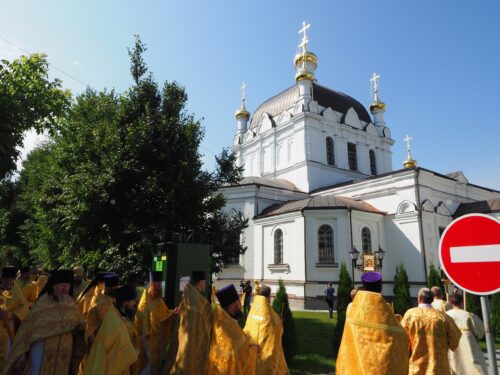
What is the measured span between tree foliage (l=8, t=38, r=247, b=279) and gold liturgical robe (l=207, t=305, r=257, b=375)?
5.51 m

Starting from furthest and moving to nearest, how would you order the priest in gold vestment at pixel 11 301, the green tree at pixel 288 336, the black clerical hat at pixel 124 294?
the green tree at pixel 288 336, the priest in gold vestment at pixel 11 301, the black clerical hat at pixel 124 294

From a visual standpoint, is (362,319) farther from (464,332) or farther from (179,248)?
(179,248)

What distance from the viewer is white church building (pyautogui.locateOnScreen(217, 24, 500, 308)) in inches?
877

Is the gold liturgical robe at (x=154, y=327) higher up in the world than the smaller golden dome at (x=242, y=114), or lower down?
lower down

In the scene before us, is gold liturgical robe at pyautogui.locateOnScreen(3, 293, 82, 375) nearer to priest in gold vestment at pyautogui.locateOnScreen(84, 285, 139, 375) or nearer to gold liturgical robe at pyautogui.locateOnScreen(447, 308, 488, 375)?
priest in gold vestment at pyautogui.locateOnScreen(84, 285, 139, 375)

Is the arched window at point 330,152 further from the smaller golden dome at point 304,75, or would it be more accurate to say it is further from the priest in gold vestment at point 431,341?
the priest in gold vestment at point 431,341

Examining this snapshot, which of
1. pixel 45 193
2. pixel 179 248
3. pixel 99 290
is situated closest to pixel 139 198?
pixel 179 248

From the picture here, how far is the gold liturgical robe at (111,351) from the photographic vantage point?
12.5ft

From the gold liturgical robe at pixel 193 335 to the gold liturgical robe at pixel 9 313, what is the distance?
278 cm

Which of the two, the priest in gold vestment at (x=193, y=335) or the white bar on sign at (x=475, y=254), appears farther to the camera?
the priest in gold vestment at (x=193, y=335)

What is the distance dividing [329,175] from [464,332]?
24561 mm

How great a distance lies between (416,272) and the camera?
22750 millimetres

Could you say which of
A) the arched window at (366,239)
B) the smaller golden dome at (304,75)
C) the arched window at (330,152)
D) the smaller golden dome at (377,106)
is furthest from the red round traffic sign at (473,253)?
the smaller golden dome at (377,106)

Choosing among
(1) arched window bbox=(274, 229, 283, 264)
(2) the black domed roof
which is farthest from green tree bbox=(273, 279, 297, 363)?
(2) the black domed roof
